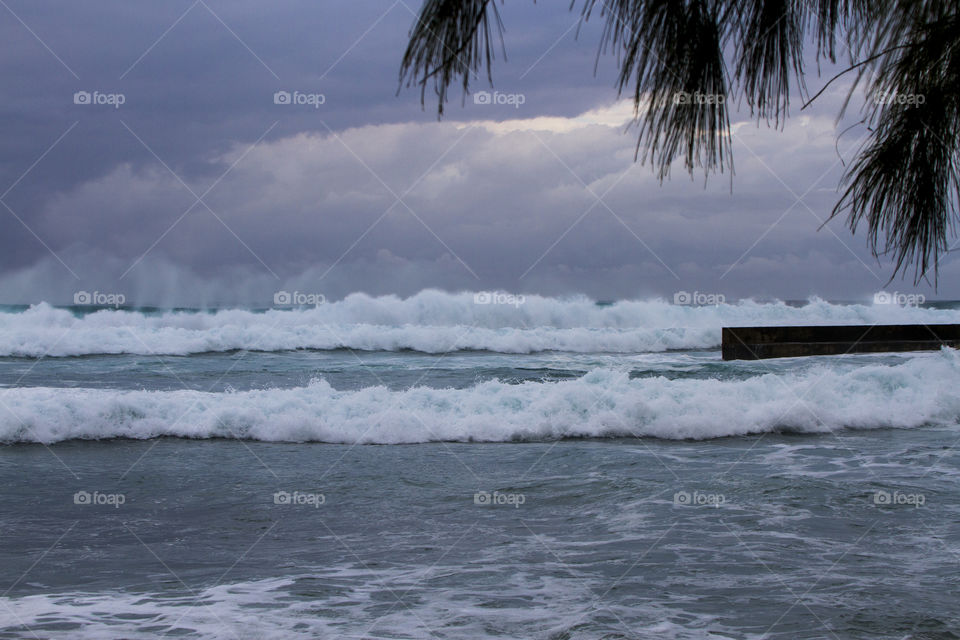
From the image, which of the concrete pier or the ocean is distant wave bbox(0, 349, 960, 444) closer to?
the ocean

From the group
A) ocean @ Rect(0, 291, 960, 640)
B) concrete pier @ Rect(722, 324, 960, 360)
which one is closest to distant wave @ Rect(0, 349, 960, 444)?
ocean @ Rect(0, 291, 960, 640)

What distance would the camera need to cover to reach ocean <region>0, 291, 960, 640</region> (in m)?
4.19

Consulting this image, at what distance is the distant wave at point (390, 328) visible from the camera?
2419 centimetres

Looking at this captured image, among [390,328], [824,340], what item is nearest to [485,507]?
[824,340]

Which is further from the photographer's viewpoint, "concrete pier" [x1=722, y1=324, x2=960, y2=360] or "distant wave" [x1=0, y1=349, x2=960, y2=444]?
"concrete pier" [x1=722, y1=324, x2=960, y2=360]

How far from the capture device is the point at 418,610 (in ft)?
13.8

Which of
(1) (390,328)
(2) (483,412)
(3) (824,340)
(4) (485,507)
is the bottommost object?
(4) (485,507)

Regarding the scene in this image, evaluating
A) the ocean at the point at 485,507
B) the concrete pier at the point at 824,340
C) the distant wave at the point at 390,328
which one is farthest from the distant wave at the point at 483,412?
the distant wave at the point at 390,328

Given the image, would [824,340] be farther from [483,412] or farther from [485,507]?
[485,507]

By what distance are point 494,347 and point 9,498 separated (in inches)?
725

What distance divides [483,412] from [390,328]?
52.2ft

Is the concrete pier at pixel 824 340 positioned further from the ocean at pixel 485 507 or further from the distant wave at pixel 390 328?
the distant wave at pixel 390 328

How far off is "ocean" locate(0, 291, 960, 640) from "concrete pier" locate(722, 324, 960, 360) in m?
3.14

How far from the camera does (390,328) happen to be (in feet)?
91.1
